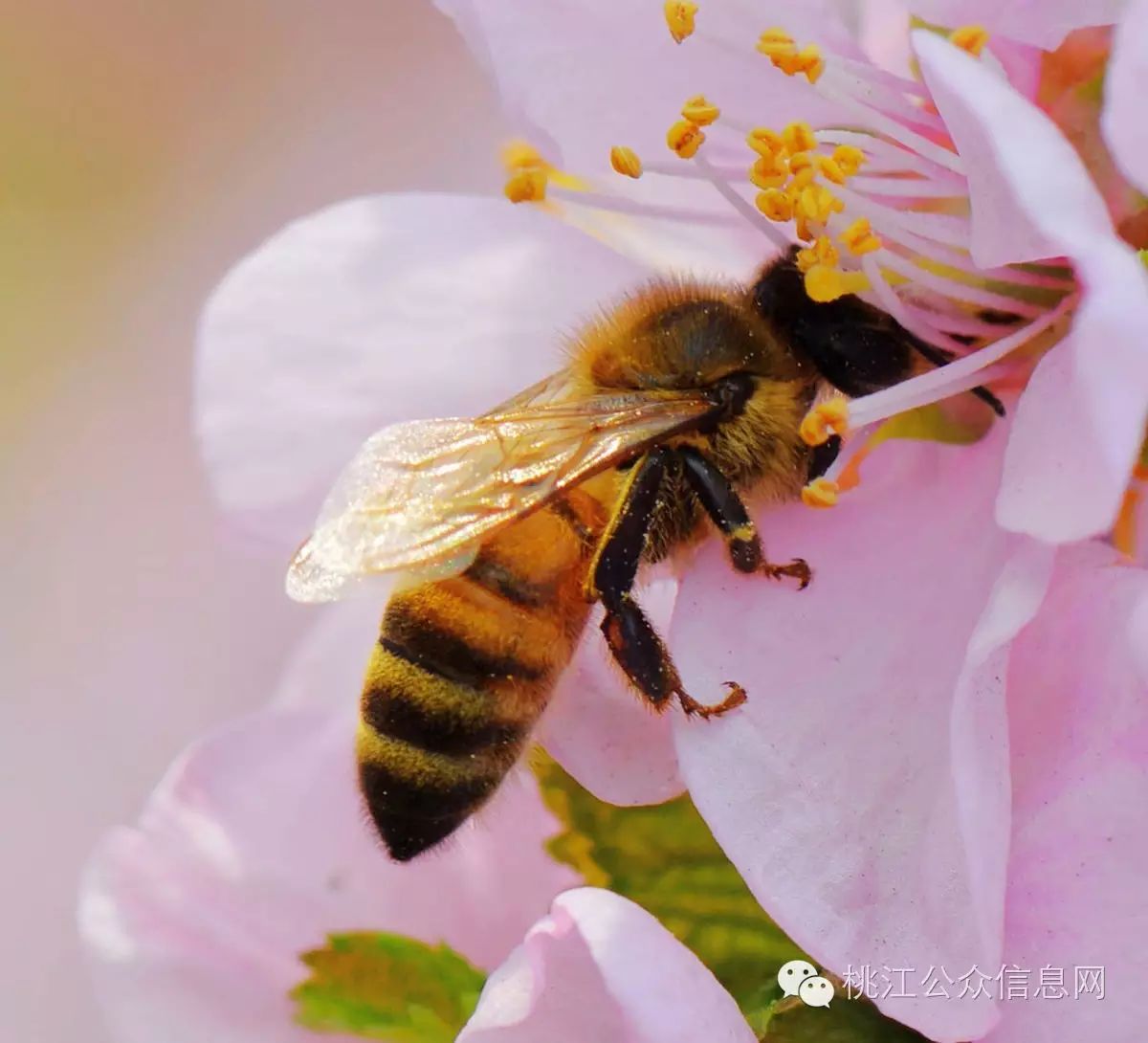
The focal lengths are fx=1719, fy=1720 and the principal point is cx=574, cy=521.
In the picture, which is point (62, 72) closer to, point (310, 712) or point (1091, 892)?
point (310, 712)

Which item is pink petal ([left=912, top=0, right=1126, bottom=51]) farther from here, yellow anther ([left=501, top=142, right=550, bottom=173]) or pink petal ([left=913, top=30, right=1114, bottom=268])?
yellow anther ([left=501, top=142, right=550, bottom=173])

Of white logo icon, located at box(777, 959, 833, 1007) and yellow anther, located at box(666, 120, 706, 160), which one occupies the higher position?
yellow anther, located at box(666, 120, 706, 160)

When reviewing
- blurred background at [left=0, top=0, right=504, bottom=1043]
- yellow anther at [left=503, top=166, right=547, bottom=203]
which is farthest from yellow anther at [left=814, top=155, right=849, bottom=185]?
blurred background at [left=0, top=0, right=504, bottom=1043]

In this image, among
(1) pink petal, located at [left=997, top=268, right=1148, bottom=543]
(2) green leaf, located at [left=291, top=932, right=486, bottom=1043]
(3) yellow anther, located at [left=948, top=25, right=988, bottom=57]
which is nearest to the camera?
(1) pink petal, located at [left=997, top=268, right=1148, bottom=543]

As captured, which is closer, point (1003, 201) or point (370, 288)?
point (1003, 201)

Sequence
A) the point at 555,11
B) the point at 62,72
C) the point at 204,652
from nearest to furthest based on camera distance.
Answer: the point at 555,11
the point at 204,652
the point at 62,72

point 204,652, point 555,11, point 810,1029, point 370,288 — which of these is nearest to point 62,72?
point 204,652
